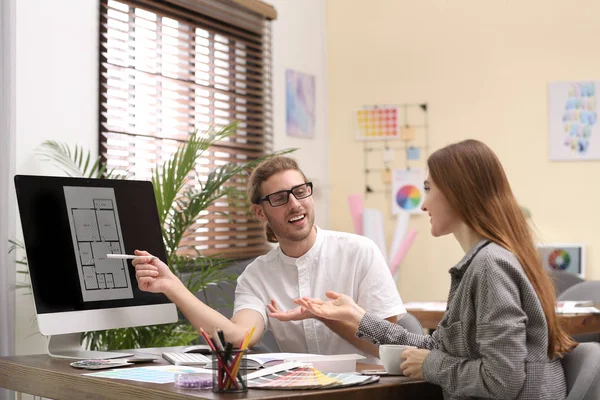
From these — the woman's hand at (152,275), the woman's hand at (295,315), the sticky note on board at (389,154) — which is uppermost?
the sticky note on board at (389,154)

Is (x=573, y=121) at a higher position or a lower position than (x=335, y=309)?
higher

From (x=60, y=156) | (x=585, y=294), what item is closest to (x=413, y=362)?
(x=60, y=156)

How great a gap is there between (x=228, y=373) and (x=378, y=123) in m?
3.99

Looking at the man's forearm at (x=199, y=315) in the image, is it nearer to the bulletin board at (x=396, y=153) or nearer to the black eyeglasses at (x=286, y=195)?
the black eyeglasses at (x=286, y=195)

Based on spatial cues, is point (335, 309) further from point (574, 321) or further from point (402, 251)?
point (402, 251)

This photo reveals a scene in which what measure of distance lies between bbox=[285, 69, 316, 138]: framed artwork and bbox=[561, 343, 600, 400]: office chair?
3615mm

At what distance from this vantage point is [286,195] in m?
2.51

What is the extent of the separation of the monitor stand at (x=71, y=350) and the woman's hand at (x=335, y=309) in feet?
1.88

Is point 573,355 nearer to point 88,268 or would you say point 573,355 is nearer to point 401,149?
point 88,268

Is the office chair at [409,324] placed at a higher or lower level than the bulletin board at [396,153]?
lower

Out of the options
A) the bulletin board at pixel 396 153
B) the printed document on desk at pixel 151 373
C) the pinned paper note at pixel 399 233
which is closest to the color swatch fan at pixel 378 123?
the bulletin board at pixel 396 153

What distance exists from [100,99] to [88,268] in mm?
1611

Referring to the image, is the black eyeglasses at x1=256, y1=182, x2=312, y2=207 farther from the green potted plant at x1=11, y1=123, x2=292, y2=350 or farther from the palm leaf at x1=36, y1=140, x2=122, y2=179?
the palm leaf at x1=36, y1=140, x2=122, y2=179

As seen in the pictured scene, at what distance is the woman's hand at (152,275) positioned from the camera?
2309 millimetres
